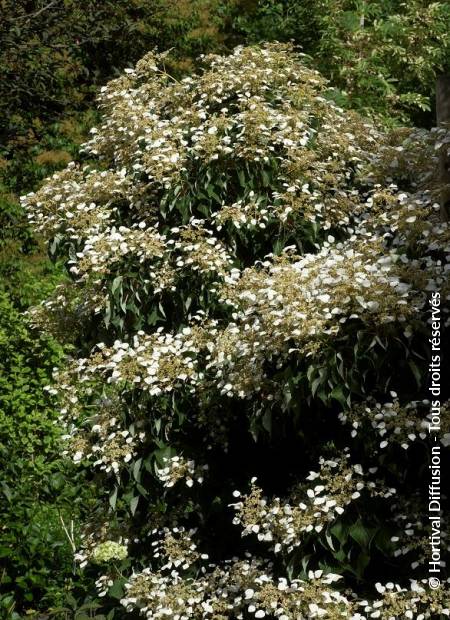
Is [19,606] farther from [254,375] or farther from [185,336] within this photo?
[254,375]

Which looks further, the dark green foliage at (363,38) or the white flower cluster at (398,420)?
the dark green foliage at (363,38)

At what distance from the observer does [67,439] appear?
4.89 m

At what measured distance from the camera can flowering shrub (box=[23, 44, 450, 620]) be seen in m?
3.68

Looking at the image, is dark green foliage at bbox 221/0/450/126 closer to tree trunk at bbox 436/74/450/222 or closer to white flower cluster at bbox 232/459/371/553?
tree trunk at bbox 436/74/450/222

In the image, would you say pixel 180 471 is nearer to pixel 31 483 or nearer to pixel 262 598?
pixel 262 598

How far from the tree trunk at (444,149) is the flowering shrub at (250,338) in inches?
4.2

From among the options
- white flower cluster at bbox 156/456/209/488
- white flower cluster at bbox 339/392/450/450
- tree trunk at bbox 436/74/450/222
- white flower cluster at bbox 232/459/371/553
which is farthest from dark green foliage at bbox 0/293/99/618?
tree trunk at bbox 436/74/450/222

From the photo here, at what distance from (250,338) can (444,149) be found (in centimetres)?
126

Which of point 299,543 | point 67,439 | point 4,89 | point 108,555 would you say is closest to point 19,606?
point 67,439

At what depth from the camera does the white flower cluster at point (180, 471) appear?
4289mm

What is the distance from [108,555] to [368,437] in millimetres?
Result: 1345

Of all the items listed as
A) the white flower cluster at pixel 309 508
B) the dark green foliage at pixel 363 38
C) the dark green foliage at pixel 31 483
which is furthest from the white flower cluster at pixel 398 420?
the dark green foliage at pixel 363 38

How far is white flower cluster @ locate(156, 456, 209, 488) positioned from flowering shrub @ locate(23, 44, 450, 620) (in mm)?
15

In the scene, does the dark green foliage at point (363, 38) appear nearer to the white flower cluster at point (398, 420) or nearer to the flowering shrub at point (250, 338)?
the flowering shrub at point (250, 338)
